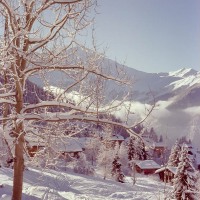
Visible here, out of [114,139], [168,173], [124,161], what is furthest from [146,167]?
[168,173]

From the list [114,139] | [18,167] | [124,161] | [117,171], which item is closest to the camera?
[18,167]

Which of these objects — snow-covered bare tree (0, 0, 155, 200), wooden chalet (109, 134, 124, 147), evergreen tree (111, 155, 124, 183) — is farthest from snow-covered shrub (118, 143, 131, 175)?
snow-covered bare tree (0, 0, 155, 200)

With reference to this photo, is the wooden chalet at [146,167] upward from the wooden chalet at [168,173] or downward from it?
downward

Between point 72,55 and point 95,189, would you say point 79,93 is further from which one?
point 95,189

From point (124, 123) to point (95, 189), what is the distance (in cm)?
2217

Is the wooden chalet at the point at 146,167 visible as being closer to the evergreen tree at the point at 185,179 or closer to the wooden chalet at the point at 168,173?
the wooden chalet at the point at 168,173

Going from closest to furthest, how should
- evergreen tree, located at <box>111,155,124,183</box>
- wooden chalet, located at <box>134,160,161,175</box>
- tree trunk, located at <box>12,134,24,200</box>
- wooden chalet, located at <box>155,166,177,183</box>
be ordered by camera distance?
wooden chalet, located at <box>155,166,177,183</box>
tree trunk, located at <box>12,134,24,200</box>
evergreen tree, located at <box>111,155,124,183</box>
wooden chalet, located at <box>134,160,161,175</box>

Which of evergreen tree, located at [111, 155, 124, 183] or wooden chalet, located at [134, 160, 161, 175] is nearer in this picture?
evergreen tree, located at [111, 155, 124, 183]

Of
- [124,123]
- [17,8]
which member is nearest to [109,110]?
[124,123]

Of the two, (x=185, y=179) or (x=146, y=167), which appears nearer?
(x=185, y=179)

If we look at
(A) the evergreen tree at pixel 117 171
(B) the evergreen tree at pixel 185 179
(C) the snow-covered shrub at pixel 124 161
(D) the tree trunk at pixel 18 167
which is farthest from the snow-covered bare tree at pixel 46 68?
(C) the snow-covered shrub at pixel 124 161

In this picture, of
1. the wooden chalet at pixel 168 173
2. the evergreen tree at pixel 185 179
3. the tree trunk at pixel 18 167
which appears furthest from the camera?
the evergreen tree at pixel 185 179

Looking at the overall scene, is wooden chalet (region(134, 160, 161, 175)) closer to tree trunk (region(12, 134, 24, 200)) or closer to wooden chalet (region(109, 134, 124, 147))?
wooden chalet (region(109, 134, 124, 147))

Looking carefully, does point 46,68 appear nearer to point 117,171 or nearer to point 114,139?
point 117,171
